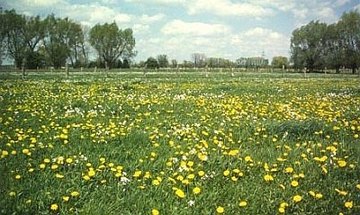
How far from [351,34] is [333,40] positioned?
12.5ft

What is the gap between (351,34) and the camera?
87.0ft

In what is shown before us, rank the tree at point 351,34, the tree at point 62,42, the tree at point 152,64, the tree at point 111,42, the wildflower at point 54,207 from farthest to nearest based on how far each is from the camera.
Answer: the tree at point 152,64 → the tree at point 111,42 → the tree at point 62,42 → the tree at point 351,34 → the wildflower at point 54,207

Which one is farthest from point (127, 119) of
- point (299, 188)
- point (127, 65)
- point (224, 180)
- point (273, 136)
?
point (127, 65)

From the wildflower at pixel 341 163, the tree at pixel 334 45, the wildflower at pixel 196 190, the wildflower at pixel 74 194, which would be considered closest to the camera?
the wildflower at pixel 74 194

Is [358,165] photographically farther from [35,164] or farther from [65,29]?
[65,29]

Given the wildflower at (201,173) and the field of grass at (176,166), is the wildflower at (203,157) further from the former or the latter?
the wildflower at (201,173)

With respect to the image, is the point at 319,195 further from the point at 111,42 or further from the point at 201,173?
the point at 111,42

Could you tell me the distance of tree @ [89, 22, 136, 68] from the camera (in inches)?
3219

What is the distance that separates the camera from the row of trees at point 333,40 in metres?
25.3

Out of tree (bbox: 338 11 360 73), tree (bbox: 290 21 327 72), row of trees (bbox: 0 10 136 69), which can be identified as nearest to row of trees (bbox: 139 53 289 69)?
row of trees (bbox: 0 10 136 69)

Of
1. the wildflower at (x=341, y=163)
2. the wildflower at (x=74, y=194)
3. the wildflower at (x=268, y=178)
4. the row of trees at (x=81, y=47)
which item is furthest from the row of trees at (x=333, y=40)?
the row of trees at (x=81, y=47)

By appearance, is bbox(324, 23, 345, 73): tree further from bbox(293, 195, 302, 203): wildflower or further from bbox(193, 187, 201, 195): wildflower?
bbox(193, 187, 201, 195): wildflower

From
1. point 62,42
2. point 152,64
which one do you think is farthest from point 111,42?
point 62,42

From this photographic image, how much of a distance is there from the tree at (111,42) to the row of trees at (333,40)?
53190mm
